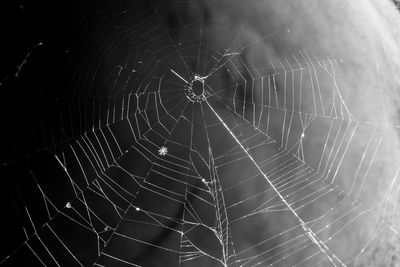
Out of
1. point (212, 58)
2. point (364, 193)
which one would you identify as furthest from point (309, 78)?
point (364, 193)

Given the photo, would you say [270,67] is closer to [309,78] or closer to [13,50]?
[309,78]

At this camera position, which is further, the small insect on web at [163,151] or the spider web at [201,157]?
the small insect on web at [163,151]

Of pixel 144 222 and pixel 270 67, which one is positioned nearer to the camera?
pixel 144 222

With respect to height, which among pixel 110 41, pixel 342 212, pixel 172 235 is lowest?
pixel 342 212

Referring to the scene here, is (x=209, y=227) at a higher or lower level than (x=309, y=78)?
lower

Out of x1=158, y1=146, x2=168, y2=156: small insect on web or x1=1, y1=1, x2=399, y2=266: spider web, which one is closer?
x1=1, y1=1, x2=399, y2=266: spider web

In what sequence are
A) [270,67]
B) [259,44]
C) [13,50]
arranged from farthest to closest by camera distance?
[270,67] → [259,44] → [13,50]

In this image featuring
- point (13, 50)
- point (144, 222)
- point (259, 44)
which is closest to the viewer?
point (13, 50)

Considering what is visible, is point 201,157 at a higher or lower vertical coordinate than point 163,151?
lower
